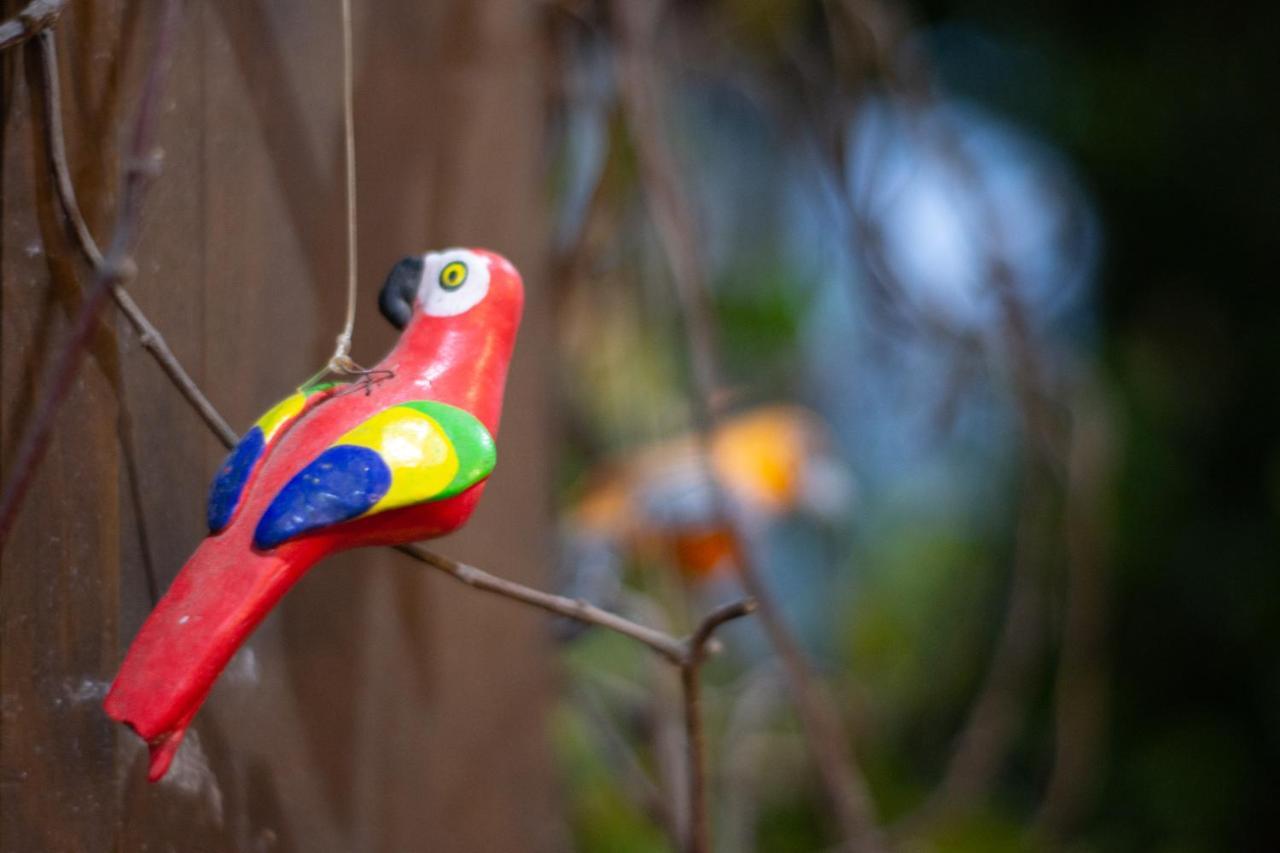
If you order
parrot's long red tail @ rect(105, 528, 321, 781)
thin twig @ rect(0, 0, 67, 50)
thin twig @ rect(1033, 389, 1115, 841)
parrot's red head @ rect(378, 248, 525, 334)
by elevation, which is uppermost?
thin twig @ rect(0, 0, 67, 50)

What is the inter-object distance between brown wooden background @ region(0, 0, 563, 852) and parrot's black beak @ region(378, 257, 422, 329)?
0.06 m

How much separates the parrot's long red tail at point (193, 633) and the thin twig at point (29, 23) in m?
0.10

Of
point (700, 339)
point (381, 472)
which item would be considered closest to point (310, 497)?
point (381, 472)

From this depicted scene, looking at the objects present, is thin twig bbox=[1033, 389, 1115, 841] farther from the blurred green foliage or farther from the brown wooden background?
the brown wooden background

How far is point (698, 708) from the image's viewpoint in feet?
0.88

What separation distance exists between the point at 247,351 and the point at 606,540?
1.45 feet

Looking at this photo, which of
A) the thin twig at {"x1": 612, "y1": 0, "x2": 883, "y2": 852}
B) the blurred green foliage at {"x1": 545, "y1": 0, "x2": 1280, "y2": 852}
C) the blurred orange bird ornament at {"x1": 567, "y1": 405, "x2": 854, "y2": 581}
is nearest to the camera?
the thin twig at {"x1": 612, "y1": 0, "x2": 883, "y2": 852}

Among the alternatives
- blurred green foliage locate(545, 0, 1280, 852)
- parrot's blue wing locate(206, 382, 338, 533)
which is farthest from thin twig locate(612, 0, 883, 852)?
blurred green foliage locate(545, 0, 1280, 852)

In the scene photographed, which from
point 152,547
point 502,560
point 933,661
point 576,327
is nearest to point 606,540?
point 502,560

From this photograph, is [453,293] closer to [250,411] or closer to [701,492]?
[250,411]

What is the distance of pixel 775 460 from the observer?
790 millimetres

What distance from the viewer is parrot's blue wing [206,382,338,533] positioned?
22 cm

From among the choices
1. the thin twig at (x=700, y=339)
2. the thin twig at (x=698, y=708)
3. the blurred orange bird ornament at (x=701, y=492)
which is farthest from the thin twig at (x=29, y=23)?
the blurred orange bird ornament at (x=701, y=492)

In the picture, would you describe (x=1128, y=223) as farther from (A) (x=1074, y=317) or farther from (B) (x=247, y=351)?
(B) (x=247, y=351)
